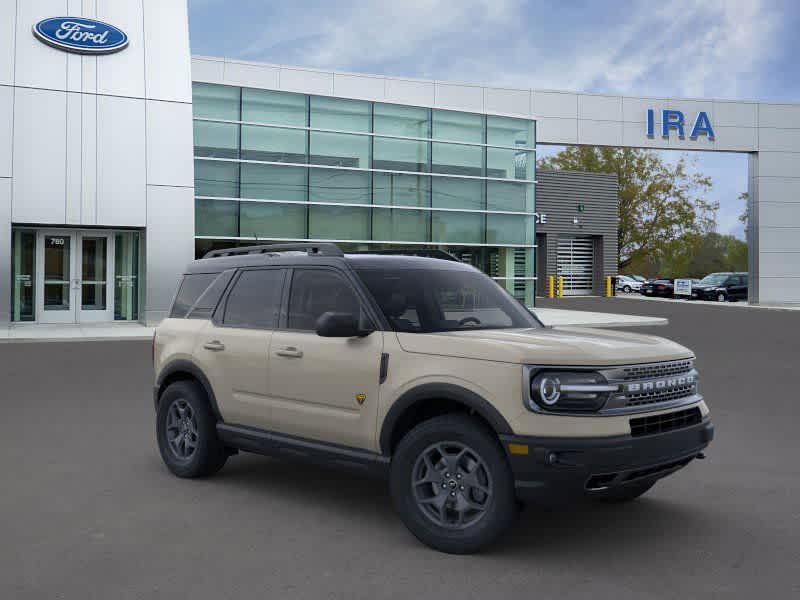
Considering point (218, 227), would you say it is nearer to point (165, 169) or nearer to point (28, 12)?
point (165, 169)

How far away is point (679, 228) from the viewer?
78625 millimetres

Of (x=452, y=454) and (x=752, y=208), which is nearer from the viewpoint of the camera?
(x=452, y=454)

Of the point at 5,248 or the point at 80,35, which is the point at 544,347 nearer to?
the point at 5,248


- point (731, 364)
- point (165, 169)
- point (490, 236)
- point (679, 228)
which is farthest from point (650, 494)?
point (679, 228)

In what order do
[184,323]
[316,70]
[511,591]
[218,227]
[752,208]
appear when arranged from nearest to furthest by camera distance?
[511,591] → [184,323] → [218,227] → [316,70] → [752,208]

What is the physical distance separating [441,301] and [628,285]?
2612 inches

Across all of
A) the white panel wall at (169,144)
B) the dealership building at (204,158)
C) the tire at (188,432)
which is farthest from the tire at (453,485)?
the white panel wall at (169,144)

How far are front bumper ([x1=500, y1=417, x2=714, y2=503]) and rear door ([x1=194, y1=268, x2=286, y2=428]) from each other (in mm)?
2178

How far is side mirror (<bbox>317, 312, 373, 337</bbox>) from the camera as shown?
552cm

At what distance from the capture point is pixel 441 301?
6176 millimetres

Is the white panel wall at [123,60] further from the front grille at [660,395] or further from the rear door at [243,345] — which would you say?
the front grille at [660,395]

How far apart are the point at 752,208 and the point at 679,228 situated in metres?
34.9

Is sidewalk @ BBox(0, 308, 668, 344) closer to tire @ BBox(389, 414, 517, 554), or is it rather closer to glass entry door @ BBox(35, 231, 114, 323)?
glass entry door @ BBox(35, 231, 114, 323)

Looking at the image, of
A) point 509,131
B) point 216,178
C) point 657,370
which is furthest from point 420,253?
point 509,131
